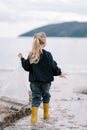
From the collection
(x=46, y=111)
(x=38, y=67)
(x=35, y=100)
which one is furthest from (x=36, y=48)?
(x=46, y=111)

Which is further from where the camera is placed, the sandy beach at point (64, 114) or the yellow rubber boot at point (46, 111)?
the yellow rubber boot at point (46, 111)

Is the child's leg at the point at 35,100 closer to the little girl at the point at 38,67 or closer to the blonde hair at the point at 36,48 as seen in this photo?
the little girl at the point at 38,67

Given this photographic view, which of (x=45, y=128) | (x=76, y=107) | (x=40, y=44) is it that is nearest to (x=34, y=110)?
(x=45, y=128)

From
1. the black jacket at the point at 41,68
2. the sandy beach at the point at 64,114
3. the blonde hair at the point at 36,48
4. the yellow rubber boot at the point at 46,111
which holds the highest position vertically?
the blonde hair at the point at 36,48

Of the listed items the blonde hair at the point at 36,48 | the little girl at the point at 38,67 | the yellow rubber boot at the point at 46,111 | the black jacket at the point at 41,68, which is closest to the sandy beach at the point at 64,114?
the yellow rubber boot at the point at 46,111

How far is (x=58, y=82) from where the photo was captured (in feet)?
57.1

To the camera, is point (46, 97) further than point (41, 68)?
Yes

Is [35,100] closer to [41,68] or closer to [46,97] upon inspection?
[46,97]

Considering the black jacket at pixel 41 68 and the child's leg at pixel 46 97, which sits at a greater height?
the black jacket at pixel 41 68

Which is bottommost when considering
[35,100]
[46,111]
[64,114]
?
[64,114]

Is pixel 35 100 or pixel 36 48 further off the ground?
pixel 36 48

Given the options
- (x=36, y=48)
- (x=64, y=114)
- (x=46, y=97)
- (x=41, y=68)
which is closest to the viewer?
(x=36, y=48)

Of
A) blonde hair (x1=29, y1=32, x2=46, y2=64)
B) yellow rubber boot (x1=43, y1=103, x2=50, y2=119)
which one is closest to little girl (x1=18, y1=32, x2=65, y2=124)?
blonde hair (x1=29, y1=32, x2=46, y2=64)

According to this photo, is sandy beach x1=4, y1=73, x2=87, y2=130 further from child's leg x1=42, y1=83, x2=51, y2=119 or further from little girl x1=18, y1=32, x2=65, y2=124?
little girl x1=18, y1=32, x2=65, y2=124
